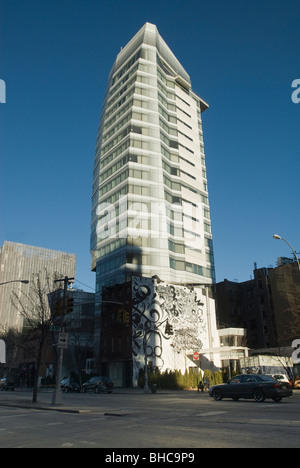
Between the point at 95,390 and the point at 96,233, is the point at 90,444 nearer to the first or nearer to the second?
the point at 95,390

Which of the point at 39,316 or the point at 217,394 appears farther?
the point at 39,316

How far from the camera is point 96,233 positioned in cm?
7825

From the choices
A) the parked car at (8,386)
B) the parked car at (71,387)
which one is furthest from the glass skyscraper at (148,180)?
the parked car at (71,387)

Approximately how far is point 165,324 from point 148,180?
2928 centimetres

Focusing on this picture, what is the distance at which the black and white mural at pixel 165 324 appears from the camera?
55594 mm

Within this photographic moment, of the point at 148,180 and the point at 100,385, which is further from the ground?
the point at 148,180

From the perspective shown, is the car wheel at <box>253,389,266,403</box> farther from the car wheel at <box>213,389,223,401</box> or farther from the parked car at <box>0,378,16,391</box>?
the parked car at <box>0,378,16,391</box>

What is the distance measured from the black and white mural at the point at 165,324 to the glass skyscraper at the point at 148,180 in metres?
6.59

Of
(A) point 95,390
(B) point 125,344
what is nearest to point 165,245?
(B) point 125,344

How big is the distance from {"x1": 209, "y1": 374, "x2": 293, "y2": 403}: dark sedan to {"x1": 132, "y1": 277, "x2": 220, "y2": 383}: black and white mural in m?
30.4

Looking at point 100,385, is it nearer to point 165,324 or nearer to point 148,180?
point 165,324

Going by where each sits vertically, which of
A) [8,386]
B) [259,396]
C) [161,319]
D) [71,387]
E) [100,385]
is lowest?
[8,386]

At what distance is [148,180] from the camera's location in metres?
74.0

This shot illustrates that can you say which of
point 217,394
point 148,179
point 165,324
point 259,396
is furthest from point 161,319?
point 259,396
